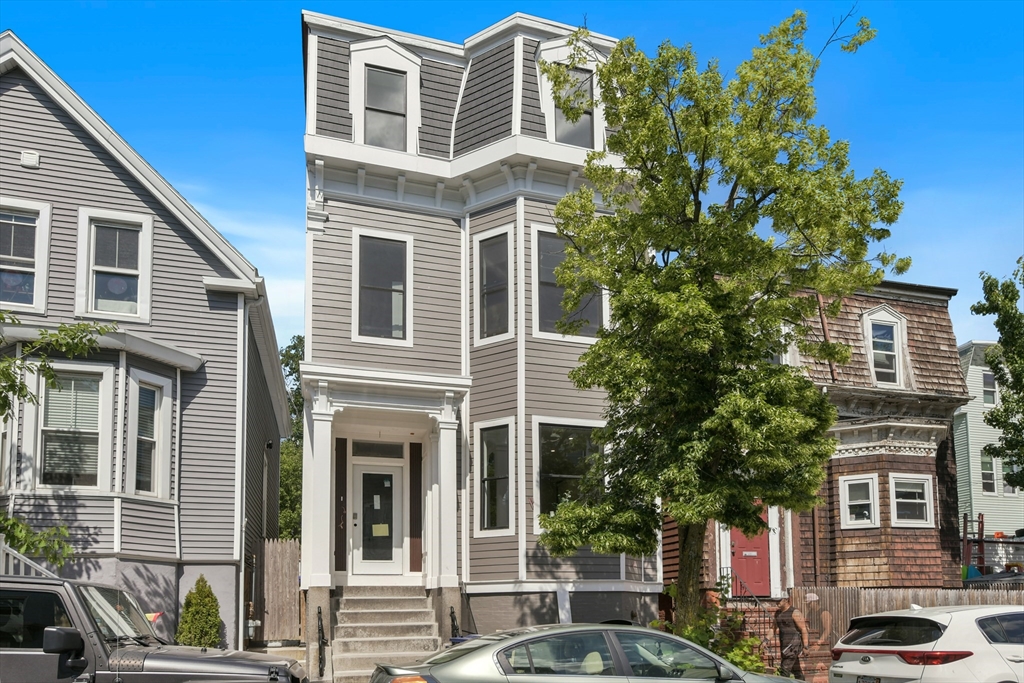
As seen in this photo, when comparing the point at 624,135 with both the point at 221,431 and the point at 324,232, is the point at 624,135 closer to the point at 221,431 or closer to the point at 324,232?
the point at 324,232

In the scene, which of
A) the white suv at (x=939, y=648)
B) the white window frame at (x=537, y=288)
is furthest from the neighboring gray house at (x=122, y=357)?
the white suv at (x=939, y=648)

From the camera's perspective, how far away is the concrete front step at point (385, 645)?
16297mm

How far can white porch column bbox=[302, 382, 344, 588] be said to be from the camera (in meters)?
16.6

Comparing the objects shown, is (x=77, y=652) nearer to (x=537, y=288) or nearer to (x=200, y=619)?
(x=200, y=619)

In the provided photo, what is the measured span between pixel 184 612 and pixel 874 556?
13.6 meters

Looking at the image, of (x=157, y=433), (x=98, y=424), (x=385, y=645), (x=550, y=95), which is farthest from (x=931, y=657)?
(x=98, y=424)

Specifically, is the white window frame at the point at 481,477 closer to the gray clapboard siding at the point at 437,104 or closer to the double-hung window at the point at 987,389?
the gray clapboard siding at the point at 437,104

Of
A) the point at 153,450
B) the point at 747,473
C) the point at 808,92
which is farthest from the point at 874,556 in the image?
the point at 153,450

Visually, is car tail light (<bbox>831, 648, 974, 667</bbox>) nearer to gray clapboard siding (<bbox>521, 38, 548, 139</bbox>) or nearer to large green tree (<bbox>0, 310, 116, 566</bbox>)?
large green tree (<bbox>0, 310, 116, 566</bbox>)

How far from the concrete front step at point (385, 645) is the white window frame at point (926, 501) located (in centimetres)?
Result: 1038

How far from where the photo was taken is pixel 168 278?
58.5 ft

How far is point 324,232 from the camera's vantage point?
60.0 feet

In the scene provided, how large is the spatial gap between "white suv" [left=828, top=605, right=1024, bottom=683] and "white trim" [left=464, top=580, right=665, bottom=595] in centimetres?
585

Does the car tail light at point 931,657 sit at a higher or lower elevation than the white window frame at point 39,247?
lower
